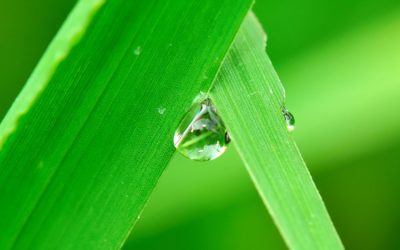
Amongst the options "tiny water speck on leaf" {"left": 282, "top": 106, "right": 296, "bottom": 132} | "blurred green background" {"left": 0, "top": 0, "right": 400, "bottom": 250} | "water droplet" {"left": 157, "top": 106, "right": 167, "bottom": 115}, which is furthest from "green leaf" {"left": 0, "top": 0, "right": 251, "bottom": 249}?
"blurred green background" {"left": 0, "top": 0, "right": 400, "bottom": 250}

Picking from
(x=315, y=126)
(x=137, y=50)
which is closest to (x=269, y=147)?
(x=137, y=50)

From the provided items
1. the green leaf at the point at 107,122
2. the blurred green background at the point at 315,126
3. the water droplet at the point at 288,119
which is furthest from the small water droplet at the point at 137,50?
the blurred green background at the point at 315,126

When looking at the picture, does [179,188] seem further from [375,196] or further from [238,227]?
[375,196]

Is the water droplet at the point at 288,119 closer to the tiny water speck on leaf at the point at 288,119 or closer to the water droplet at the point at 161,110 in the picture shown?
the tiny water speck on leaf at the point at 288,119

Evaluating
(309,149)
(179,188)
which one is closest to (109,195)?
(179,188)

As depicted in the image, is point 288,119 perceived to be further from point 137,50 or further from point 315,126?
point 315,126

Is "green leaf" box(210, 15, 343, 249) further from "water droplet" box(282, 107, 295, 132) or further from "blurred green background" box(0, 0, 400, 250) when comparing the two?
"blurred green background" box(0, 0, 400, 250)

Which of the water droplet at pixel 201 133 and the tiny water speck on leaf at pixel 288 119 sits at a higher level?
the tiny water speck on leaf at pixel 288 119
